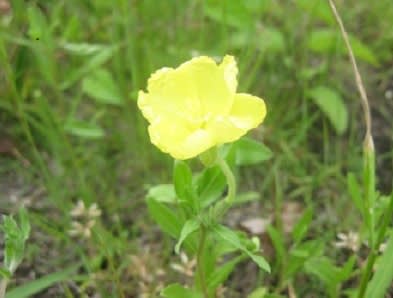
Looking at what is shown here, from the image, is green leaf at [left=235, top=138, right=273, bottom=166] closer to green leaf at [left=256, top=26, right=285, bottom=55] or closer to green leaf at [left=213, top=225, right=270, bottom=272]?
green leaf at [left=213, top=225, right=270, bottom=272]

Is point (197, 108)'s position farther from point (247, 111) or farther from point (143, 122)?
point (143, 122)

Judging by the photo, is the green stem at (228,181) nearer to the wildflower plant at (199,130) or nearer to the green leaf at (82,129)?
the wildflower plant at (199,130)

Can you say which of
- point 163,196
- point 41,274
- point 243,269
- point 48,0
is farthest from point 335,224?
point 48,0

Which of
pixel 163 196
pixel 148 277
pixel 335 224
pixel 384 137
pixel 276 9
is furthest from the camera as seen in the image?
pixel 276 9

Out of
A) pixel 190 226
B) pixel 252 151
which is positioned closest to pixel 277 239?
pixel 252 151

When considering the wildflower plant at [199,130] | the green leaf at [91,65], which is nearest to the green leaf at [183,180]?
the wildflower plant at [199,130]

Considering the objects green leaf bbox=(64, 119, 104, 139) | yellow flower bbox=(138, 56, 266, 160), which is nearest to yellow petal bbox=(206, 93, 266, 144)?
yellow flower bbox=(138, 56, 266, 160)

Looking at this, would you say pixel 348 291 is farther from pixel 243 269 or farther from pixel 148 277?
pixel 148 277
